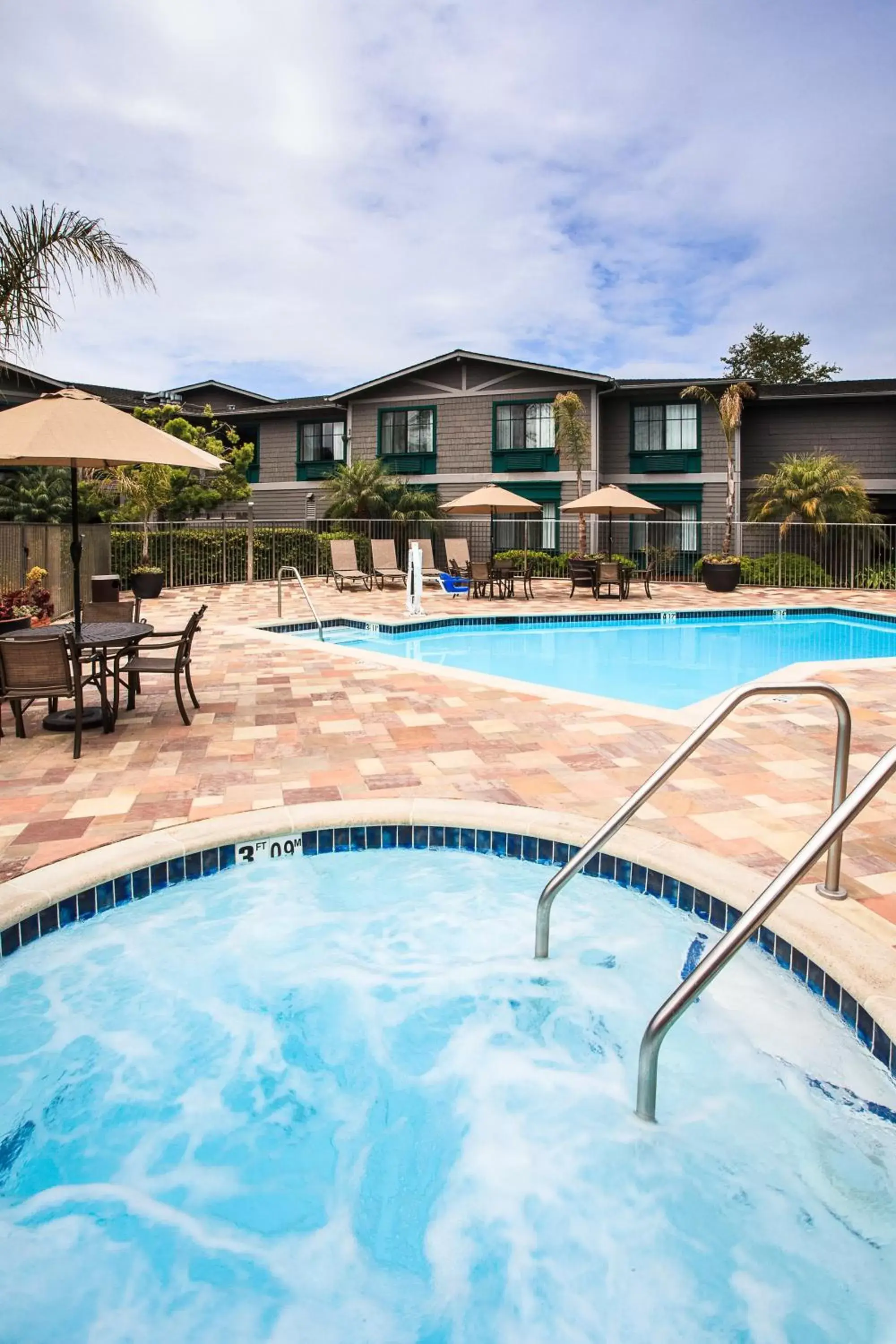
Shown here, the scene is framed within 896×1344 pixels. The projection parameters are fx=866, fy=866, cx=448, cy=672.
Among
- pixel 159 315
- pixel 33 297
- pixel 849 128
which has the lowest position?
pixel 33 297

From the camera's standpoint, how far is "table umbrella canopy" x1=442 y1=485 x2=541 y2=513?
708 inches

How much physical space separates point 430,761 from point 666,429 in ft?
65.8

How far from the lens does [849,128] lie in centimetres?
1662

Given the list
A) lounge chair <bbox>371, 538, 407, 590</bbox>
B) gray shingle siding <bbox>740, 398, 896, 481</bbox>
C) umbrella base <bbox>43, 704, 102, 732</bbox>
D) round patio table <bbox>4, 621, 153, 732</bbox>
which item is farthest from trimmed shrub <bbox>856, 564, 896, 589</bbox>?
umbrella base <bbox>43, 704, 102, 732</bbox>

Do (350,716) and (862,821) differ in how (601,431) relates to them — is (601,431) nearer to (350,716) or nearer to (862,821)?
(350,716)

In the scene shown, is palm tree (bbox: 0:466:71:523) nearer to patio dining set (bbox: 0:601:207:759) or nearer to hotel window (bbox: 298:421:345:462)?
hotel window (bbox: 298:421:345:462)

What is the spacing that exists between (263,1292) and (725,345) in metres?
44.7

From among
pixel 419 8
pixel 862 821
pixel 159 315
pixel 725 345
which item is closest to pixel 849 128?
pixel 419 8

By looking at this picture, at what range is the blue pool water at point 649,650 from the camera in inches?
393

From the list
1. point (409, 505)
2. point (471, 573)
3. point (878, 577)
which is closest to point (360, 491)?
point (409, 505)

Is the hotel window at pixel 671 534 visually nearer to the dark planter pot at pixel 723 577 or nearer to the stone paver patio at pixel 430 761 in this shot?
the dark planter pot at pixel 723 577

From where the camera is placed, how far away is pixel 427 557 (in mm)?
Answer: 22594

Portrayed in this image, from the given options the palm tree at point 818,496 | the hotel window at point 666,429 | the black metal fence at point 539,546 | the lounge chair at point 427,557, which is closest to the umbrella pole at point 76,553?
the black metal fence at point 539,546

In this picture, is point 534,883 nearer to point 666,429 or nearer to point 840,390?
point 666,429
